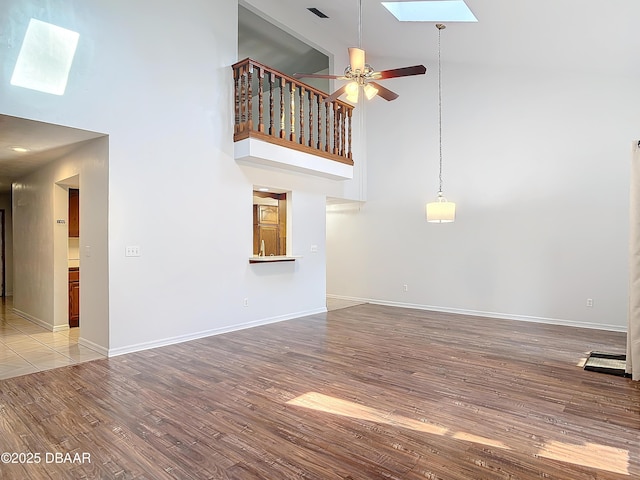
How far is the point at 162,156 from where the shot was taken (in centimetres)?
471

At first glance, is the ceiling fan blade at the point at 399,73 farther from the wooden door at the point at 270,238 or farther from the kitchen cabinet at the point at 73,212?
the wooden door at the point at 270,238

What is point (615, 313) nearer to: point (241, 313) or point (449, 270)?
point (449, 270)

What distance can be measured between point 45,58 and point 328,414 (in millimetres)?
4104

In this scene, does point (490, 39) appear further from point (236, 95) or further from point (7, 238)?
point (7, 238)

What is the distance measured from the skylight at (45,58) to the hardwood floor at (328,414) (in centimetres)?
274

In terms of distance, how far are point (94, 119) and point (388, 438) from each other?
4095 mm

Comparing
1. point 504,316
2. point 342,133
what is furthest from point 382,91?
point 504,316

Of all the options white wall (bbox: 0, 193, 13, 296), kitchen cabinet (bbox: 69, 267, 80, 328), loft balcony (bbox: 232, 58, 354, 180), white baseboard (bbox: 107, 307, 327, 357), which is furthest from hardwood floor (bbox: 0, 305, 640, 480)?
white wall (bbox: 0, 193, 13, 296)

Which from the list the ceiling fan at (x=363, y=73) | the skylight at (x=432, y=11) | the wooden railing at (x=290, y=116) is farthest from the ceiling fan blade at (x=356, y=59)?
the skylight at (x=432, y=11)

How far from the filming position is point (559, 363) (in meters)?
4.11

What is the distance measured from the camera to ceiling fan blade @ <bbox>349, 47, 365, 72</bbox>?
3.99m

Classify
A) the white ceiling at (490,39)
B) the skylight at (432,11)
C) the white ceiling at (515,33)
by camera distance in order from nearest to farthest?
the white ceiling at (490,39), the white ceiling at (515,33), the skylight at (432,11)

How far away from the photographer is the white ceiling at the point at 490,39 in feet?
13.8

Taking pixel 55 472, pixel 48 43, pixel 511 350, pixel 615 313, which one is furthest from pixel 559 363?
pixel 48 43
